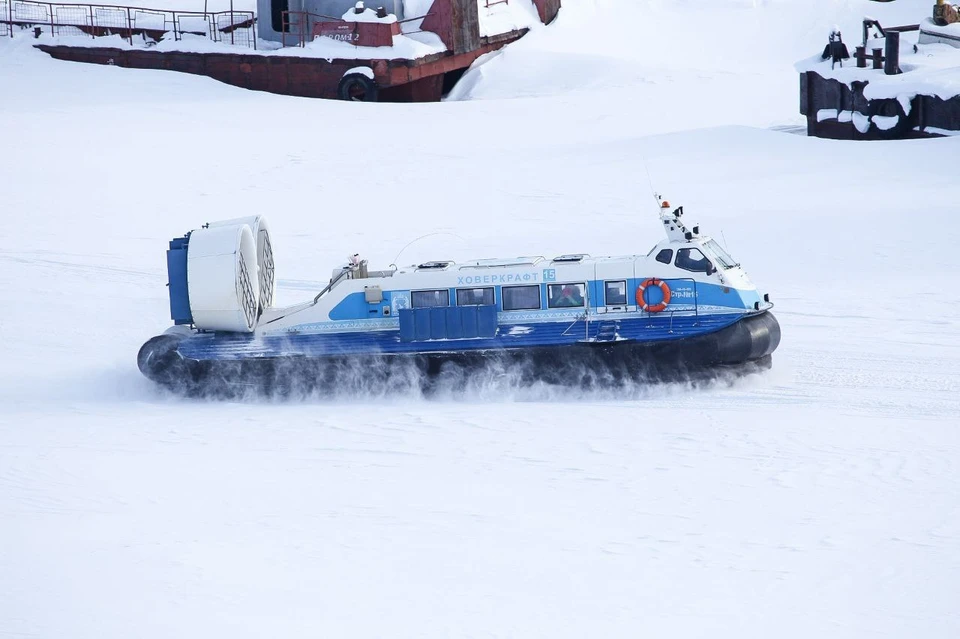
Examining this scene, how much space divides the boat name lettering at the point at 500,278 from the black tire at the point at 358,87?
1312cm

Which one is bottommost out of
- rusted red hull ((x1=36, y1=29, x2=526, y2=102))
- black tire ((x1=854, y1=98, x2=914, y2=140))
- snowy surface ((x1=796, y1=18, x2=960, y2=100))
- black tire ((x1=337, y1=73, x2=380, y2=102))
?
black tire ((x1=854, y1=98, x2=914, y2=140))

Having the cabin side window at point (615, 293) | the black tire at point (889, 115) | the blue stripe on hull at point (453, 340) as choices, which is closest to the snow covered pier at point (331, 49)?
the black tire at point (889, 115)

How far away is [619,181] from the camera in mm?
17766

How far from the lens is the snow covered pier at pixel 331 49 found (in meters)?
23.6

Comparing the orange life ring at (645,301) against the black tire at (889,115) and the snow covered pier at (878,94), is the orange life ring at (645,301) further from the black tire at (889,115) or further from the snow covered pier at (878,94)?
the black tire at (889,115)

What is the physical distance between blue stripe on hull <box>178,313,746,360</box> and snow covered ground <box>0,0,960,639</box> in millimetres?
422

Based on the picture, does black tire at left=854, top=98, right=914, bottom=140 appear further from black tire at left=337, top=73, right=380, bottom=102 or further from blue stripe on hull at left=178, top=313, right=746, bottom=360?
blue stripe on hull at left=178, top=313, right=746, bottom=360

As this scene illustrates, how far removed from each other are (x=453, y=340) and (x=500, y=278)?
0.68 metres

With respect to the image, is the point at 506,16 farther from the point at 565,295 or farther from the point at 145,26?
the point at 565,295

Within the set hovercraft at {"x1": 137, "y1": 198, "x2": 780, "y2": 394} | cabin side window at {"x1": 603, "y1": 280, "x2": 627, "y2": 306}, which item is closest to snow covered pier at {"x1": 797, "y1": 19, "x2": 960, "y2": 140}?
hovercraft at {"x1": 137, "y1": 198, "x2": 780, "y2": 394}

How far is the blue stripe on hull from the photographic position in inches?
420

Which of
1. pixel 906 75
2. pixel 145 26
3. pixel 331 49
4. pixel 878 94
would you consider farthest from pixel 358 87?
pixel 906 75

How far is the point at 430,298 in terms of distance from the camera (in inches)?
436

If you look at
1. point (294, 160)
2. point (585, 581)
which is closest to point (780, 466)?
point (585, 581)
